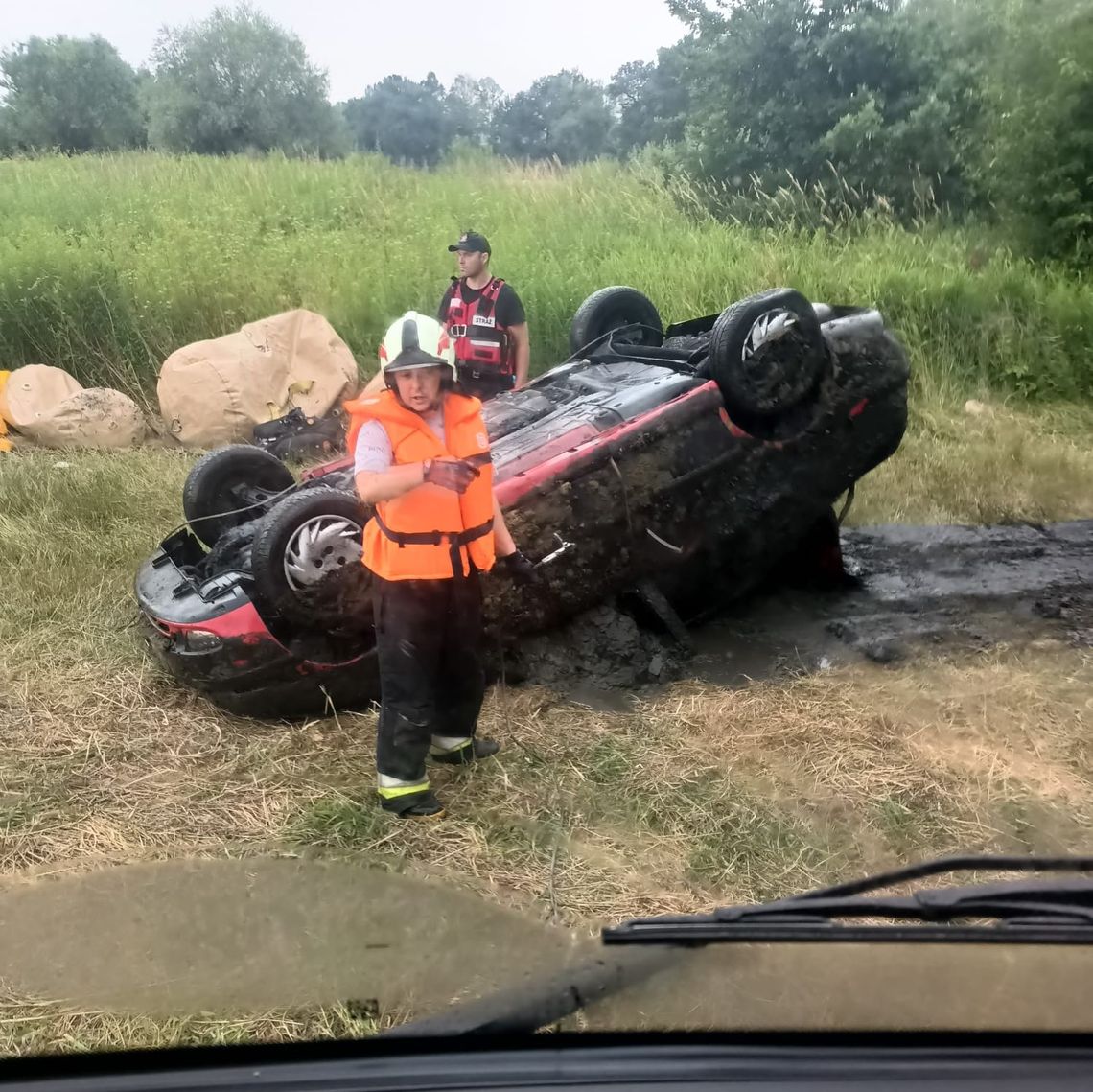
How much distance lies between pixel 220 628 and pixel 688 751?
5.43 ft

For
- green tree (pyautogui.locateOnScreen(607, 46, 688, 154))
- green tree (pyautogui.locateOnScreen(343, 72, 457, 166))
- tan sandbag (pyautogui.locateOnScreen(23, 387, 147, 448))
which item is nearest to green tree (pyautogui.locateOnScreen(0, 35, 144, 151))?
green tree (pyautogui.locateOnScreen(343, 72, 457, 166))

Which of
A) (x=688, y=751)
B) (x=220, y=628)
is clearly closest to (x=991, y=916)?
(x=688, y=751)

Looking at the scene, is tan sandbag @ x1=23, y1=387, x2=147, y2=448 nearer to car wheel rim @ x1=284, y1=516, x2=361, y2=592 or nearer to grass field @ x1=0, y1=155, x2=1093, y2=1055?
grass field @ x1=0, y1=155, x2=1093, y2=1055

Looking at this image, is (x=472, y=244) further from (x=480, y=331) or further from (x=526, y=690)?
(x=526, y=690)

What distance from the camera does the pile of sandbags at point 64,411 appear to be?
732 cm

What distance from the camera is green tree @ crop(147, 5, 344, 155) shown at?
10.6 feet

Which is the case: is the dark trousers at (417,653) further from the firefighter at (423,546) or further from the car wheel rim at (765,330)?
the car wheel rim at (765,330)

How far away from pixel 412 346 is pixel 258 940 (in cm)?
151

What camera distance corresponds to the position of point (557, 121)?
373 cm

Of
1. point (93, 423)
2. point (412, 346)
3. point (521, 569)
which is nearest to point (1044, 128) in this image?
point (521, 569)

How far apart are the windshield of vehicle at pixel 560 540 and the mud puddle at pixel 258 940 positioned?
2cm

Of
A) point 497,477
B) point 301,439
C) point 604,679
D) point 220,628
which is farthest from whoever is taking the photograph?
point 301,439

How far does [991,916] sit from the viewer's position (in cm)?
153

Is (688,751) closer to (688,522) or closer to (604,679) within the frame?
(604,679)
